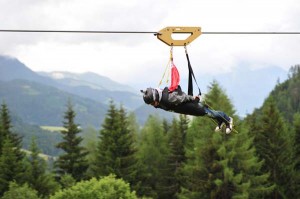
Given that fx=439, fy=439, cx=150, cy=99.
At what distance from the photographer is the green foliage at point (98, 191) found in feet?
87.0

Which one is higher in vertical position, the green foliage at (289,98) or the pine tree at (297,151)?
the green foliage at (289,98)

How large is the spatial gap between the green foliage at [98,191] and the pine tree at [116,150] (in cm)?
1477

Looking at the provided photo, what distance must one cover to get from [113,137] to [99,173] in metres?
3.77

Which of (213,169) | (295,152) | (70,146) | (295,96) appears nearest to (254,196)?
(213,169)

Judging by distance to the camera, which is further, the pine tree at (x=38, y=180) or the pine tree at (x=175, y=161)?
the pine tree at (x=175, y=161)

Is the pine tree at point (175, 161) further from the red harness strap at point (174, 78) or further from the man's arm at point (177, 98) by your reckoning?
the man's arm at point (177, 98)

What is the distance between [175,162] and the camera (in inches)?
1951

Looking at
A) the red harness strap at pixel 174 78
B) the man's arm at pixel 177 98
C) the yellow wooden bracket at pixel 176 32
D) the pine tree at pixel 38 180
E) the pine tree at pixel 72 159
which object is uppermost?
the yellow wooden bracket at pixel 176 32

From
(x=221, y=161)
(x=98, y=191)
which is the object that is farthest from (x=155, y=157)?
(x=98, y=191)

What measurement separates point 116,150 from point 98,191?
55.5ft

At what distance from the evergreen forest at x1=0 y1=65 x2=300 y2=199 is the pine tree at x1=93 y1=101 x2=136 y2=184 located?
10 centimetres

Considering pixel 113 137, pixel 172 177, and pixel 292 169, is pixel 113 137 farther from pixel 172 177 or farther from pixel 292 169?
pixel 292 169

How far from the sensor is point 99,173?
43.2m

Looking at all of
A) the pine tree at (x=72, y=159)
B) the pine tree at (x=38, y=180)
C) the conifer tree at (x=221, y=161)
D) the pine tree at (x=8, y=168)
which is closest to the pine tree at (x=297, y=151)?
the conifer tree at (x=221, y=161)
